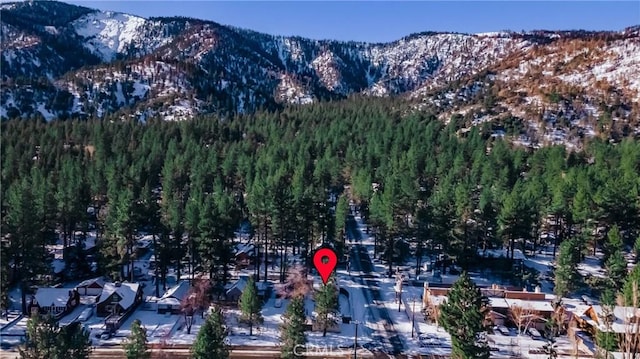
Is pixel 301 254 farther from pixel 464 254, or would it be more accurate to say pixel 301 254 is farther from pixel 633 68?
pixel 633 68

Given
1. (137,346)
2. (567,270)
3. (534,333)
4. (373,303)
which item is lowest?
(534,333)

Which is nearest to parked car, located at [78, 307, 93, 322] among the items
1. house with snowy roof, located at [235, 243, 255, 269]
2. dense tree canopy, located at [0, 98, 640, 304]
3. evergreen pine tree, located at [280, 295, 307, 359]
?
dense tree canopy, located at [0, 98, 640, 304]

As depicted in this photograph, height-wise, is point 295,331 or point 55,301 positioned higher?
point 295,331

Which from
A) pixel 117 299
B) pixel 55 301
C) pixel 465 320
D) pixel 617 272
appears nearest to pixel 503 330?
pixel 617 272

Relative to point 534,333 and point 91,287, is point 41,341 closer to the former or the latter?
point 91,287

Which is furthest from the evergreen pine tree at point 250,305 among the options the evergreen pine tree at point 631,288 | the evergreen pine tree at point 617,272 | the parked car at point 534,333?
the evergreen pine tree at point 617,272

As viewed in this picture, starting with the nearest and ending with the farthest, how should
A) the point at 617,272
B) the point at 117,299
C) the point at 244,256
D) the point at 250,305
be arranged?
the point at 250,305 → the point at 617,272 → the point at 117,299 → the point at 244,256

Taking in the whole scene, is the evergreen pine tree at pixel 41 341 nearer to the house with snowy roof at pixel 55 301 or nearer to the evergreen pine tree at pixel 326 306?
the house with snowy roof at pixel 55 301
